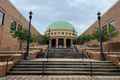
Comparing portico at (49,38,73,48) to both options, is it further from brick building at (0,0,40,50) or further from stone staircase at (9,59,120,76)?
stone staircase at (9,59,120,76)

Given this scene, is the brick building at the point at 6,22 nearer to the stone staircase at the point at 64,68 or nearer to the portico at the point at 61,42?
the stone staircase at the point at 64,68

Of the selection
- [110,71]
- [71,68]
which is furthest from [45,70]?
[110,71]

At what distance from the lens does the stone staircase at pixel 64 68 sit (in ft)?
30.2

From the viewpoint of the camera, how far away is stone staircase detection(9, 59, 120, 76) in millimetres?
→ 9195

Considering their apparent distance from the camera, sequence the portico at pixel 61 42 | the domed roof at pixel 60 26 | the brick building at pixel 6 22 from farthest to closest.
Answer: the domed roof at pixel 60 26, the portico at pixel 61 42, the brick building at pixel 6 22

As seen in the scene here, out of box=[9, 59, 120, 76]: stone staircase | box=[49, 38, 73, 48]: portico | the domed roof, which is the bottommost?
box=[9, 59, 120, 76]: stone staircase

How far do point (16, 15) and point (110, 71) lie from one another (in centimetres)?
1972

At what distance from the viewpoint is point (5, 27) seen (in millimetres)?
20828

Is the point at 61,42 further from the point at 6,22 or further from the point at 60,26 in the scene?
the point at 6,22

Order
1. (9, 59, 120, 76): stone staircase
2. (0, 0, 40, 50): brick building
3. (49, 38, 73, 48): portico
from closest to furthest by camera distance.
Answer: (9, 59, 120, 76): stone staircase
(0, 0, 40, 50): brick building
(49, 38, 73, 48): portico

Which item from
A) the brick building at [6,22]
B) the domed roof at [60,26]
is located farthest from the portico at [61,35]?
the brick building at [6,22]

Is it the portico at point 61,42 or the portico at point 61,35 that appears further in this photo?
the portico at point 61,35

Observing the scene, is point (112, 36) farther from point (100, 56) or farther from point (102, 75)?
point (102, 75)

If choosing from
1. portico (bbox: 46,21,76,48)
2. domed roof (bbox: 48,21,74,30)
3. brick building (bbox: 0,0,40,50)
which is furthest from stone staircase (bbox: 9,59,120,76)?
domed roof (bbox: 48,21,74,30)
